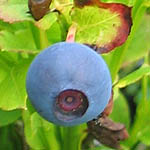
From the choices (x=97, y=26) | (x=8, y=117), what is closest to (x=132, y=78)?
(x=97, y=26)

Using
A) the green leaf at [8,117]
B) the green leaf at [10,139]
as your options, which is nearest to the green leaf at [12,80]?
the green leaf at [8,117]

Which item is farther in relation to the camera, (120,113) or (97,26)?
(120,113)

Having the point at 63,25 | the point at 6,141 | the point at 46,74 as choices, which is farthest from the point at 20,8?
the point at 6,141

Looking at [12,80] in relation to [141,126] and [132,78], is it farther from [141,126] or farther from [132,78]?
[141,126]

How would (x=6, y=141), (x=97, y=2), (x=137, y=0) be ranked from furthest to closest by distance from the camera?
(x=6, y=141) → (x=137, y=0) → (x=97, y=2)

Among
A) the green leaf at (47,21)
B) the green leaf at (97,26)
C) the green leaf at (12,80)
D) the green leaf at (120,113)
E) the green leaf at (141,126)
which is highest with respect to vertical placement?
the green leaf at (47,21)

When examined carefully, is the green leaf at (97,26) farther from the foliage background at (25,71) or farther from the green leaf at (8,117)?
the green leaf at (8,117)

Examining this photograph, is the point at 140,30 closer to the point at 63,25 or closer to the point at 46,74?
the point at 63,25
